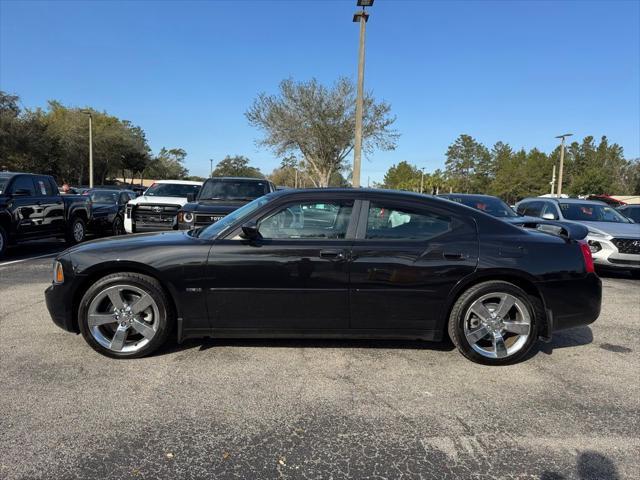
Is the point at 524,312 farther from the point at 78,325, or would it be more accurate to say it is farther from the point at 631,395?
the point at 78,325

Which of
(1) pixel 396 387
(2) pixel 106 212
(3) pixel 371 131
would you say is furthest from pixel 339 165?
(1) pixel 396 387

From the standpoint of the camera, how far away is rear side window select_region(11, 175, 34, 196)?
32.3 feet

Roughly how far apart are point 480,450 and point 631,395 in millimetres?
1710

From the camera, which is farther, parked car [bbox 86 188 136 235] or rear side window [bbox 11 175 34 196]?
parked car [bbox 86 188 136 235]

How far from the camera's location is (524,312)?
4.19 meters

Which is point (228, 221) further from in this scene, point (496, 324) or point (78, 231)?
point (78, 231)

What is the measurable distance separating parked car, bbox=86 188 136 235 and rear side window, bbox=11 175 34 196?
3.00 m

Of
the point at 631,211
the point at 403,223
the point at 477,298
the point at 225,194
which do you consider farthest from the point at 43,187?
the point at 631,211

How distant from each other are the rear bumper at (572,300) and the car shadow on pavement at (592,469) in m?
1.56

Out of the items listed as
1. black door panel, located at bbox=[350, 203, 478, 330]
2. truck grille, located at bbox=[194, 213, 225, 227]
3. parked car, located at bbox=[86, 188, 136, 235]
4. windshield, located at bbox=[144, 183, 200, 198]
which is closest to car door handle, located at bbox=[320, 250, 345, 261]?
black door panel, located at bbox=[350, 203, 478, 330]

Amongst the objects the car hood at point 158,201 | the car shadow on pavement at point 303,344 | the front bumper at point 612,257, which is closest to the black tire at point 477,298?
the car shadow on pavement at point 303,344

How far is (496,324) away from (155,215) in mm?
9149

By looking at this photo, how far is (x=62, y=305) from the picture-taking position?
4.12 meters

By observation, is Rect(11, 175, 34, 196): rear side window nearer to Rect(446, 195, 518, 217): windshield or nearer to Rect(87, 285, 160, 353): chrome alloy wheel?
Rect(87, 285, 160, 353): chrome alloy wheel
